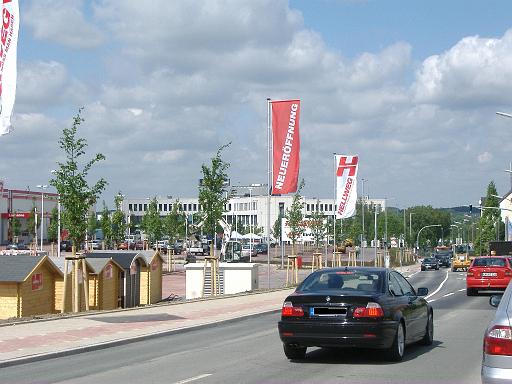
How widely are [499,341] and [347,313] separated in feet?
15.4

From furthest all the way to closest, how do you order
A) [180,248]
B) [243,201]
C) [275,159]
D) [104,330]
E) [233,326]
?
[243,201] → [180,248] → [275,159] → [233,326] → [104,330]

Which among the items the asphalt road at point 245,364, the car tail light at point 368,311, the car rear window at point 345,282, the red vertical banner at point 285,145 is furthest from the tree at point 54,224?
the car tail light at point 368,311

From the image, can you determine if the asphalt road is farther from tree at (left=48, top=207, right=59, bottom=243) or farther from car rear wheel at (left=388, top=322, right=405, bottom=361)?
tree at (left=48, top=207, right=59, bottom=243)

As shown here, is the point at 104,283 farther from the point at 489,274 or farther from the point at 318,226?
the point at 318,226

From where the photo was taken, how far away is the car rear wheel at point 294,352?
1393 centimetres

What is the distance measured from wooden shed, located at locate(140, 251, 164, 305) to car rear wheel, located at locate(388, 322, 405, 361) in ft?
71.3

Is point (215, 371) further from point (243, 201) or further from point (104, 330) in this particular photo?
point (243, 201)

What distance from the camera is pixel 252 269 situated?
127ft

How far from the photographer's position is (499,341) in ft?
27.2

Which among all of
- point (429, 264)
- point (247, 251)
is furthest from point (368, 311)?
point (247, 251)

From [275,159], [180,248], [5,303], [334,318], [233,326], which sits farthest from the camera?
[180,248]

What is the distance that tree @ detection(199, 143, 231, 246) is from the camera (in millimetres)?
35219

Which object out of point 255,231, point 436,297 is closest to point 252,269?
point 436,297

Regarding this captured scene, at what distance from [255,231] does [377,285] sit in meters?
138
